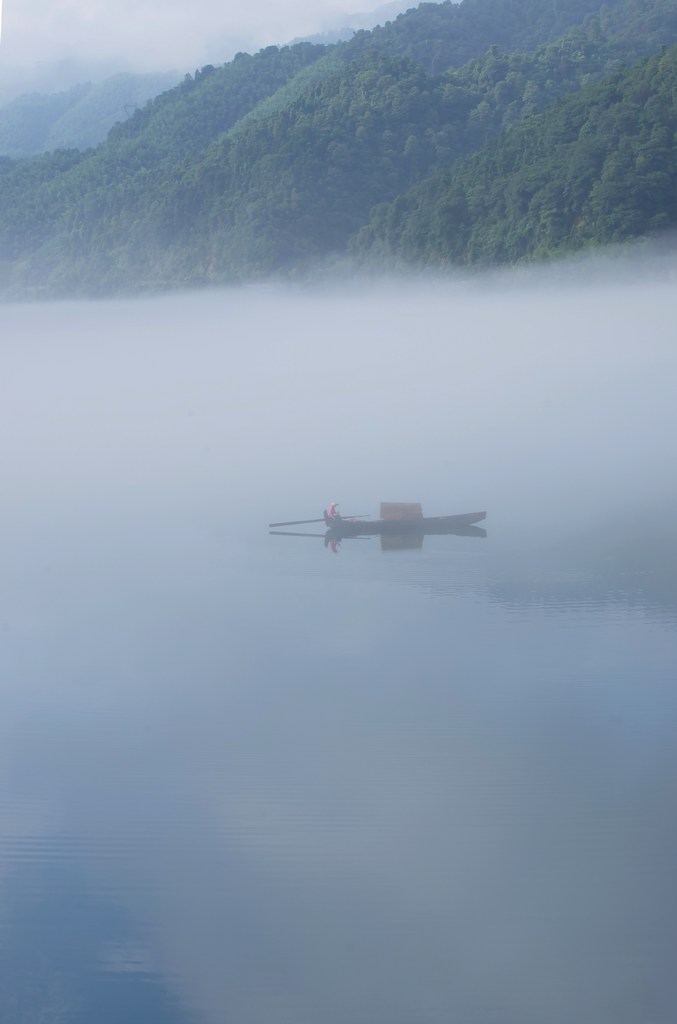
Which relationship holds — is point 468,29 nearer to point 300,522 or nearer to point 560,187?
point 560,187

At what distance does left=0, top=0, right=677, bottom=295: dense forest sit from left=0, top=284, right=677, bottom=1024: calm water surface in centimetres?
969

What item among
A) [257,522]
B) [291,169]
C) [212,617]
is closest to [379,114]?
[291,169]

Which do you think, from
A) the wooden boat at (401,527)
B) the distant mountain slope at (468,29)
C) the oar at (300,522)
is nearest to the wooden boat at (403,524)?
the wooden boat at (401,527)

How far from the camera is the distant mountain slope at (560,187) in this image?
19125 mm

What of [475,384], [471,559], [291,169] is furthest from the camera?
[291,169]

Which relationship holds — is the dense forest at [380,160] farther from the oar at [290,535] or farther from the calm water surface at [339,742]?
the oar at [290,535]

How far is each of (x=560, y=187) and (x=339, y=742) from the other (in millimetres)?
16837

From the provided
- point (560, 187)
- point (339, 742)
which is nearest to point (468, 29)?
point (560, 187)

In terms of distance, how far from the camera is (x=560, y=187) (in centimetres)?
2019

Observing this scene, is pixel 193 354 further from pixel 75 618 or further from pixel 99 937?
pixel 99 937

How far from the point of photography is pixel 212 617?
6914mm

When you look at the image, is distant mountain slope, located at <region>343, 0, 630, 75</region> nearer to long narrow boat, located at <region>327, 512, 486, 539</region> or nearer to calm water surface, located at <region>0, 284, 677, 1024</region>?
calm water surface, located at <region>0, 284, 677, 1024</region>

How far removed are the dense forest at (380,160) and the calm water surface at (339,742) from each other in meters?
9.69

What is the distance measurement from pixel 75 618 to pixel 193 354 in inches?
621
